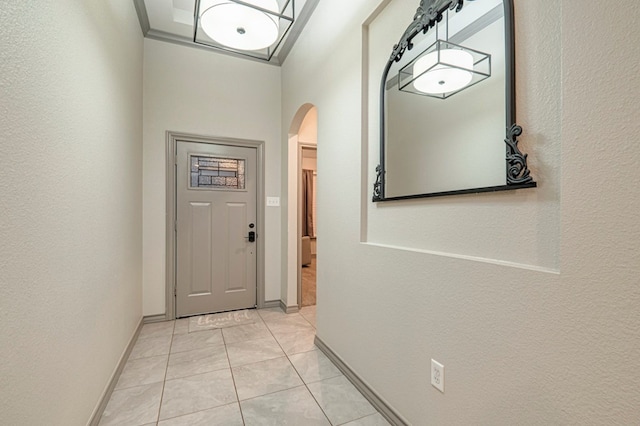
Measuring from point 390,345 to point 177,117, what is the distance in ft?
10.1

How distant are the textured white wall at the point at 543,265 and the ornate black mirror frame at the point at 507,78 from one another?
3 cm

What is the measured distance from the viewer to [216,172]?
3309 mm

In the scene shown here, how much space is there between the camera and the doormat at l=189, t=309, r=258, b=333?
9.61 feet

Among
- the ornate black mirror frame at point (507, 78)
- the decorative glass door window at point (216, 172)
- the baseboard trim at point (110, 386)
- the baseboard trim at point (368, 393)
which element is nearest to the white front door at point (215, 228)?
the decorative glass door window at point (216, 172)

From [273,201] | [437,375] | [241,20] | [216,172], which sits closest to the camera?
[437,375]

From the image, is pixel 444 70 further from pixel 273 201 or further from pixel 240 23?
pixel 273 201

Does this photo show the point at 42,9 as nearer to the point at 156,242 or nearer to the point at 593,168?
the point at 593,168

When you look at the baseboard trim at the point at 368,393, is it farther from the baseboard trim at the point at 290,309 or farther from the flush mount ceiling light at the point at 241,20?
the flush mount ceiling light at the point at 241,20

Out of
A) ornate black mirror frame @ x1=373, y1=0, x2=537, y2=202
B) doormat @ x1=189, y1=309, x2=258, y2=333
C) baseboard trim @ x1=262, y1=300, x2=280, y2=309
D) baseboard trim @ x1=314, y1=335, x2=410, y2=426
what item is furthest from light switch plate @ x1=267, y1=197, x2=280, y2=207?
ornate black mirror frame @ x1=373, y1=0, x2=537, y2=202

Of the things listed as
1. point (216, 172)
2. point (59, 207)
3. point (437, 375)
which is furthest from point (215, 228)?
point (437, 375)

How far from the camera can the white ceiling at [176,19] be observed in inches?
103

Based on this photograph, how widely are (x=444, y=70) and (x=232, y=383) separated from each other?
2.30 metres

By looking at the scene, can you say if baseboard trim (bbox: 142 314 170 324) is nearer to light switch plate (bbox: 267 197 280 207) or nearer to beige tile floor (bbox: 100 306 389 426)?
beige tile floor (bbox: 100 306 389 426)

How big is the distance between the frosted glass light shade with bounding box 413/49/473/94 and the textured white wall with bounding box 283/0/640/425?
25cm
